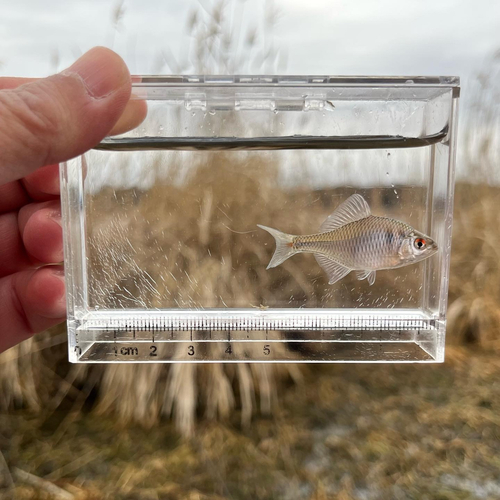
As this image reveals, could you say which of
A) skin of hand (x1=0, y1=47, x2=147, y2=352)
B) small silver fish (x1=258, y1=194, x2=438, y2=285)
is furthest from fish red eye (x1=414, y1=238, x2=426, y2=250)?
skin of hand (x1=0, y1=47, x2=147, y2=352)

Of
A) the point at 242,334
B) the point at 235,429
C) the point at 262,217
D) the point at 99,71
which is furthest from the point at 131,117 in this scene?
the point at 235,429

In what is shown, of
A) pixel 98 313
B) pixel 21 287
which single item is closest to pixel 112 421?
pixel 21 287

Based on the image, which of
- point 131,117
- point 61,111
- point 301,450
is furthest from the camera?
point 301,450

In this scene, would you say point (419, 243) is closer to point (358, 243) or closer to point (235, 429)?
point (358, 243)

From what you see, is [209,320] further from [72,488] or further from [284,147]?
[72,488]

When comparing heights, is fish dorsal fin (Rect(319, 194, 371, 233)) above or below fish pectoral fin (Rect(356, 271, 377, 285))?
above

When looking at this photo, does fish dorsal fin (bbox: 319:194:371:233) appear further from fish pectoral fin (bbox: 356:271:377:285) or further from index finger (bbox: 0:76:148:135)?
index finger (bbox: 0:76:148:135)

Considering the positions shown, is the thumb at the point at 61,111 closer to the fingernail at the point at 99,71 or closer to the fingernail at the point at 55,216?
the fingernail at the point at 99,71
